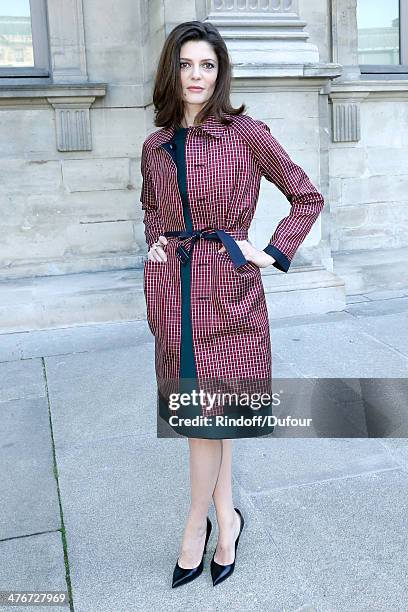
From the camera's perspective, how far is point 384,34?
8.04 m

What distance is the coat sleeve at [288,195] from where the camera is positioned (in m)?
2.45

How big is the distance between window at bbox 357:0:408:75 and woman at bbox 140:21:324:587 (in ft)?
19.8

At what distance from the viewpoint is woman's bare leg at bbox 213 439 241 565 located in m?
2.61

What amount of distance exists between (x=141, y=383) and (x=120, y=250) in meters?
2.59

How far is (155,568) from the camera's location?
2662mm

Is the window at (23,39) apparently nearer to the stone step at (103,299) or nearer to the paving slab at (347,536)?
the stone step at (103,299)

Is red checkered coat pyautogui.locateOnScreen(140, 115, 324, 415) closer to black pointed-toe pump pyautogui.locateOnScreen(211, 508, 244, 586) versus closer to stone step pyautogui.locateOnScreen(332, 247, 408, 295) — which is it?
black pointed-toe pump pyautogui.locateOnScreen(211, 508, 244, 586)

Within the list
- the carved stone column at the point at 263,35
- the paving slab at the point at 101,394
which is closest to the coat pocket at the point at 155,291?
the paving slab at the point at 101,394

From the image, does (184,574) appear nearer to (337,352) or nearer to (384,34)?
(337,352)

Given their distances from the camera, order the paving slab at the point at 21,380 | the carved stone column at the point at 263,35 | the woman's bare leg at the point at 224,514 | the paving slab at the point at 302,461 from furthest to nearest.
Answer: the carved stone column at the point at 263,35 < the paving slab at the point at 21,380 < the paving slab at the point at 302,461 < the woman's bare leg at the point at 224,514

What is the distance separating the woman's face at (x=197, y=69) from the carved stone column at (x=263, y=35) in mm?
3692

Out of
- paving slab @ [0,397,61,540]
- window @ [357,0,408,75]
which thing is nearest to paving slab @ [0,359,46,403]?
paving slab @ [0,397,61,540]

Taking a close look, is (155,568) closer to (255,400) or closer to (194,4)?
(255,400)

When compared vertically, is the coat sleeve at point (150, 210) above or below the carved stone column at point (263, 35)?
below
